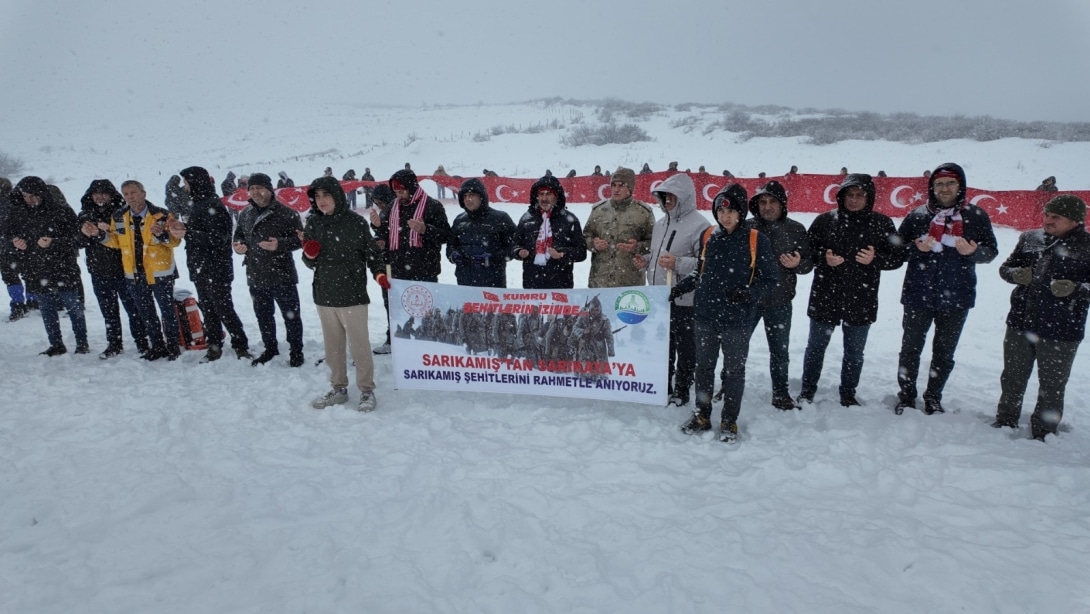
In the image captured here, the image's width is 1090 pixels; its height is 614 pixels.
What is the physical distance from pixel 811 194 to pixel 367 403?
16.1 metres

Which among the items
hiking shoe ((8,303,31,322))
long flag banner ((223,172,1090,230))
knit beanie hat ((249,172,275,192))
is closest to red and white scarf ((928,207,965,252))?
knit beanie hat ((249,172,275,192))

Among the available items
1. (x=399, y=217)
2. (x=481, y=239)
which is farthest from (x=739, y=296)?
(x=399, y=217)

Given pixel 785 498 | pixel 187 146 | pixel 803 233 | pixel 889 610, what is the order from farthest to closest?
pixel 187 146
pixel 803 233
pixel 785 498
pixel 889 610

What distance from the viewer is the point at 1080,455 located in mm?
4082

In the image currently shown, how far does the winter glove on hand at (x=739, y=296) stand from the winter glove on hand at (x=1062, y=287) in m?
2.20

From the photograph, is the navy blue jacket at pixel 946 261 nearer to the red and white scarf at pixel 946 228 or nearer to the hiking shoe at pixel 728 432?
the red and white scarf at pixel 946 228

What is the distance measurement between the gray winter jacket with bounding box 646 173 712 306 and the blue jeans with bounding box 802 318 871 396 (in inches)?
48.4

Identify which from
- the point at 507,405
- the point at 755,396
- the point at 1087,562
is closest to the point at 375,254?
the point at 507,405

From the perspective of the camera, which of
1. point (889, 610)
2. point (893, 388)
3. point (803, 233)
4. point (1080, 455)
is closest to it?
point (889, 610)

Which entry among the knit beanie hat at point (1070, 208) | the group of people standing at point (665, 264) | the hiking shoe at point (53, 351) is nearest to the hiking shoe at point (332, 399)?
the group of people standing at point (665, 264)

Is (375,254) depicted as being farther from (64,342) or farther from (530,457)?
(64,342)

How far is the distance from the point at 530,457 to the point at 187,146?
55.0 meters

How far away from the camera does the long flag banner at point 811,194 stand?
45.7 ft

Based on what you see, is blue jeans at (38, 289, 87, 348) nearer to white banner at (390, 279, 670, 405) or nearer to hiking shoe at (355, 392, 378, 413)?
hiking shoe at (355, 392, 378, 413)
